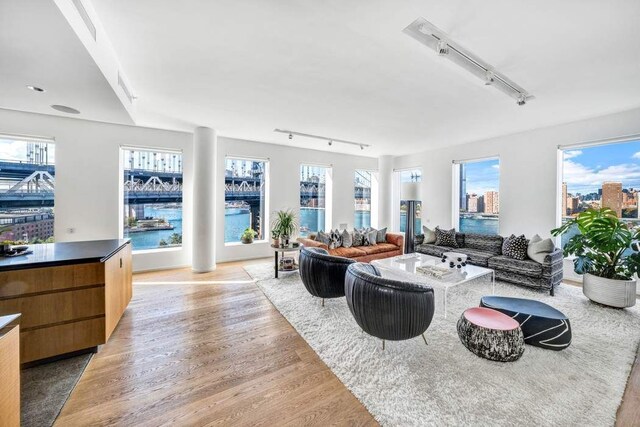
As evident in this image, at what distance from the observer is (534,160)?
4.79 meters

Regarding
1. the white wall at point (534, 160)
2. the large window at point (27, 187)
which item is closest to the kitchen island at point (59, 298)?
the large window at point (27, 187)

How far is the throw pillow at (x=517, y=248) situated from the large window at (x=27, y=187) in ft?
25.4

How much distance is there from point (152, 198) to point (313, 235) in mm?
3386

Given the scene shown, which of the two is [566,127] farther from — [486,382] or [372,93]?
[486,382]

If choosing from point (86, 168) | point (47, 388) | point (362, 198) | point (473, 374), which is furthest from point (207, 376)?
point (362, 198)

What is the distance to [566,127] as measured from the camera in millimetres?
4398

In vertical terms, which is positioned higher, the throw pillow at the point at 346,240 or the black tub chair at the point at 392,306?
the throw pillow at the point at 346,240

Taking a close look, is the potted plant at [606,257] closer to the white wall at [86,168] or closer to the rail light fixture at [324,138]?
the rail light fixture at [324,138]

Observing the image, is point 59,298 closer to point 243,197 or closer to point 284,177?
point 243,197

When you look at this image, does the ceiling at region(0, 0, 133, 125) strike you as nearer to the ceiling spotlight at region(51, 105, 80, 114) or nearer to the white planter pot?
the ceiling spotlight at region(51, 105, 80, 114)

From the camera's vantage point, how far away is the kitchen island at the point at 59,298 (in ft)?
6.52

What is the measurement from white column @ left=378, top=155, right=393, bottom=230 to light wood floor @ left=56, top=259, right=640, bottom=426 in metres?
5.12

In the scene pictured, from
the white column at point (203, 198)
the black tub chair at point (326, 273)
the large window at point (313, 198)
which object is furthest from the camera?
the large window at point (313, 198)

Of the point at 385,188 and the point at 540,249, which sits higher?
the point at 385,188
